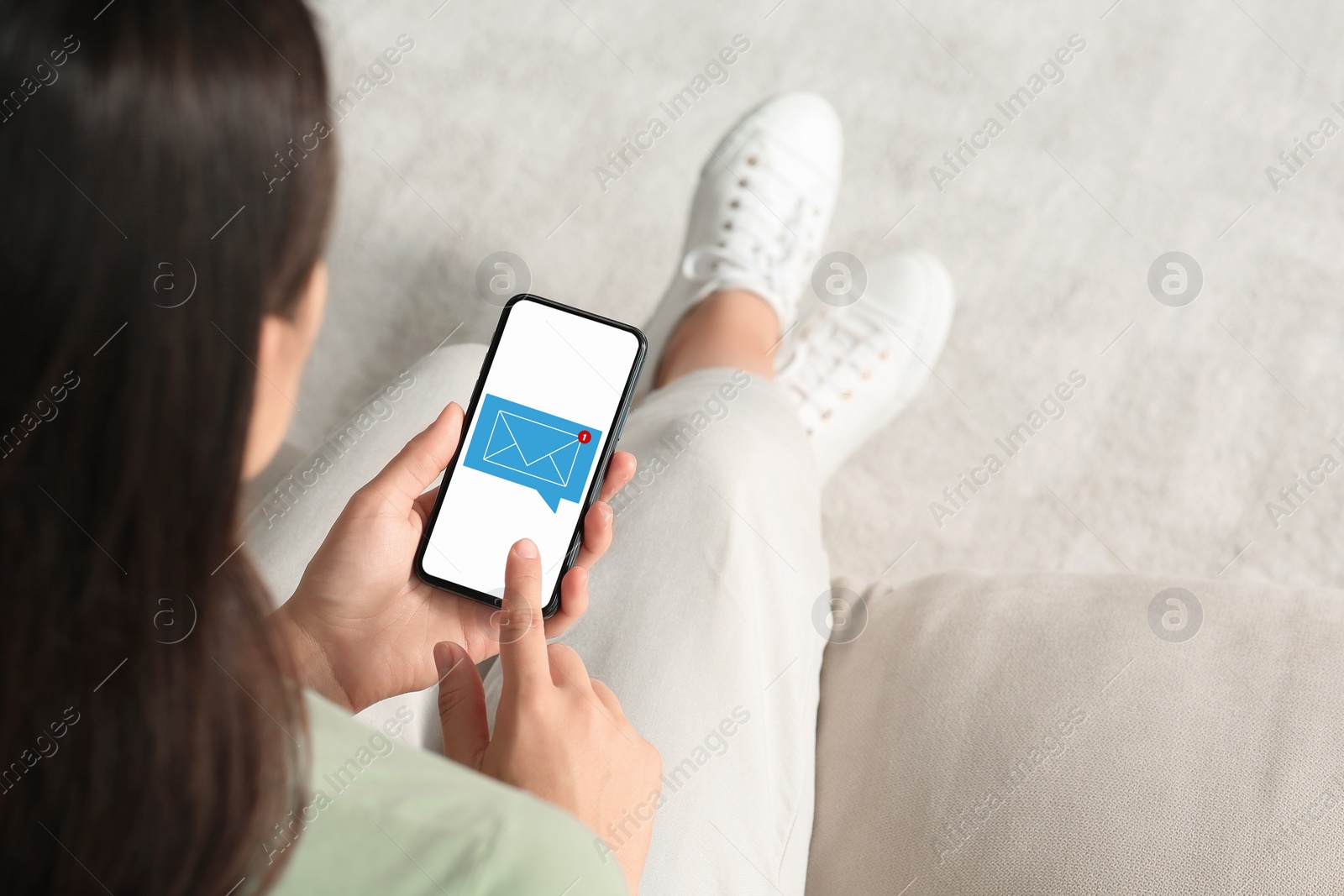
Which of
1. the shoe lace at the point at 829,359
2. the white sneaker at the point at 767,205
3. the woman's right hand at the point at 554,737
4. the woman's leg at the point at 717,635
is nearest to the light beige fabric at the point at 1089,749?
the woman's leg at the point at 717,635

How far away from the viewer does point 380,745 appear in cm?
40

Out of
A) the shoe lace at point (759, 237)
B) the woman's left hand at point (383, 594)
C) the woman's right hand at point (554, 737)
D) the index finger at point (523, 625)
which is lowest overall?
the woman's left hand at point (383, 594)

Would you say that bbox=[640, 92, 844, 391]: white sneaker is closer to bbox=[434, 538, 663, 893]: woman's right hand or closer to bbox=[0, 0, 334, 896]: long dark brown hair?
bbox=[434, 538, 663, 893]: woman's right hand

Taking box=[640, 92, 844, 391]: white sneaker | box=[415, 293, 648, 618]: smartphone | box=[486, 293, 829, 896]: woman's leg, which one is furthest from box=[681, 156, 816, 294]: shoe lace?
box=[415, 293, 648, 618]: smartphone

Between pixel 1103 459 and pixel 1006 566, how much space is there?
18cm

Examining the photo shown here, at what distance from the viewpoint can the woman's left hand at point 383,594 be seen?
607 mm

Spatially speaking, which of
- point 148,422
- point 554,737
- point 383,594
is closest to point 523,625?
point 554,737

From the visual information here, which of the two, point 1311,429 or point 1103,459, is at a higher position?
point 1311,429

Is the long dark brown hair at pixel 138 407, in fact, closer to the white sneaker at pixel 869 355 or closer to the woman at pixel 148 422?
the woman at pixel 148 422

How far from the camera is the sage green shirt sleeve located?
1.25ft

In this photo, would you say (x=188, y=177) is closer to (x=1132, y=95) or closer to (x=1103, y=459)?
(x=1103, y=459)

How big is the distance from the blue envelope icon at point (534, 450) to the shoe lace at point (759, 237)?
464mm

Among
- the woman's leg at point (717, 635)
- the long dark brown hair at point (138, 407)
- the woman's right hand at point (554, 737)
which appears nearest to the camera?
the long dark brown hair at point (138, 407)

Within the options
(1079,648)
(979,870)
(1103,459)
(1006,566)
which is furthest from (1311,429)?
(979,870)
